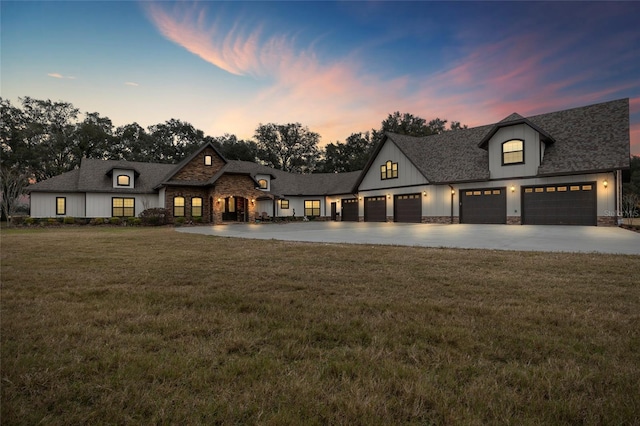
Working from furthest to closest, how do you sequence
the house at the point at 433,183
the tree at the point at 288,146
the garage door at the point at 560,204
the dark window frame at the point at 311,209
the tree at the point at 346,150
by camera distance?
the tree at the point at 288,146 → the tree at the point at 346,150 → the dark window frame at the point at 311,209 → the house at the point at 433,183 → the garage door at the point at 560,204

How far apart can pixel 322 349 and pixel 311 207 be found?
104 feet

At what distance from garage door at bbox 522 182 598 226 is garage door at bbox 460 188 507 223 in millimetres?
1274

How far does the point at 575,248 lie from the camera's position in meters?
8.52

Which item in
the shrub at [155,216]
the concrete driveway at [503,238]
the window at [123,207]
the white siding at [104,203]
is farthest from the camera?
the window at [123,207]

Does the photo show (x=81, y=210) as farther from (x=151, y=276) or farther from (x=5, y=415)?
(x=5, y=415)

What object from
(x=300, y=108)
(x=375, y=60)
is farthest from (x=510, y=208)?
(x=300, y=108)

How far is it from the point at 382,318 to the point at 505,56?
662 inches

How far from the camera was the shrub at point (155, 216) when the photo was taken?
23.8 m

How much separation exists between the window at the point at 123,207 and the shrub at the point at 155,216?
3.46 meters

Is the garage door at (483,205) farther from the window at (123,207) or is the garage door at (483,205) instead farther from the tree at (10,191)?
the tree at (10,191)

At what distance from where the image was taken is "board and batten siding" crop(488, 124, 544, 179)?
763 inches

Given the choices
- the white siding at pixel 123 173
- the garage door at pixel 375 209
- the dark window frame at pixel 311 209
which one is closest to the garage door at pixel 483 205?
the garage door at pixel 375 209

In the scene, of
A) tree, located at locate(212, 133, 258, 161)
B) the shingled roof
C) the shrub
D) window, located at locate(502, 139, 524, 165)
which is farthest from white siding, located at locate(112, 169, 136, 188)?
window, located at locate(502, 139, 524, 165)

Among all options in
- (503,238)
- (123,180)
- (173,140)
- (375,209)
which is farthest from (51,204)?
(503,238)
